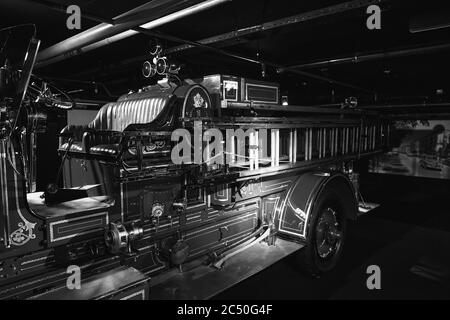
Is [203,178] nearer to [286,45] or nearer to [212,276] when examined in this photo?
[212,276]

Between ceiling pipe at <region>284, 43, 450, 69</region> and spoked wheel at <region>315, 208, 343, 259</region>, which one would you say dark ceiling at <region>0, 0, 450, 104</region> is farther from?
spoked wheel at <region>315, 208, 343, 259</region>

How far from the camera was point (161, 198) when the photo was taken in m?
2.32

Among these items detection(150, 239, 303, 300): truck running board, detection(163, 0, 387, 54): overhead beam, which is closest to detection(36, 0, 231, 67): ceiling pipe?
detection(163, 0, 387, 54): overhead beam

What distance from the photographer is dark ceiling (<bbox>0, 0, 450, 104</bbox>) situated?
149 inches

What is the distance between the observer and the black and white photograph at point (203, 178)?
1952mm

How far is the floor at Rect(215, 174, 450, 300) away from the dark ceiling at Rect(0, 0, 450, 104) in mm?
2597

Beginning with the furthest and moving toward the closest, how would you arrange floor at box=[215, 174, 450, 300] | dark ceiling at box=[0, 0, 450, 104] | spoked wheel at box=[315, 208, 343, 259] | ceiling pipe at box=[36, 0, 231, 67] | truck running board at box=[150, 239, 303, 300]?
dark ceiling at box=[0, 0, 450, 104] < spoked wheel at box=[315, 208, 343, 259] < floor at box=[215, 174, 450, 300] < ceiling pipe at box=[36, 0, 231, 67] < truck running board at box=[150, 239, 303, 300]

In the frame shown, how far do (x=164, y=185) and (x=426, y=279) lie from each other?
3003mm

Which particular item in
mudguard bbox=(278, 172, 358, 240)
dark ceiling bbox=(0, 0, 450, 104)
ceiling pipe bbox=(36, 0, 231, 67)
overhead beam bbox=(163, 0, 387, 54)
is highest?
dark ceiling bbox=(0, 0, 450, 104)

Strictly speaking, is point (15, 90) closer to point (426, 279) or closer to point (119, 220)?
point (119, 220)

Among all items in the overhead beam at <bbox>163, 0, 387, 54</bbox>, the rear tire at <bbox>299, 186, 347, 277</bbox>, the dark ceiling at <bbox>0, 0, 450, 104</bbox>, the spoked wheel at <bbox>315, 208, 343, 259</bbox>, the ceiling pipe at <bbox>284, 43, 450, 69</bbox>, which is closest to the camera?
the overhead beam at <bbox>163, 0, 387, 54</bbox>

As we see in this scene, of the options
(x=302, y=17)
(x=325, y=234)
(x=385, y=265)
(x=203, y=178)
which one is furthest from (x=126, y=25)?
(x=385, y=265)

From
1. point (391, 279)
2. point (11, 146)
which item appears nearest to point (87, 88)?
point (11, 146)

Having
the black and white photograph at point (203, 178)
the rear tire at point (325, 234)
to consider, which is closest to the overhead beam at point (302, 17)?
the black and white photograph at point (203, 178)
